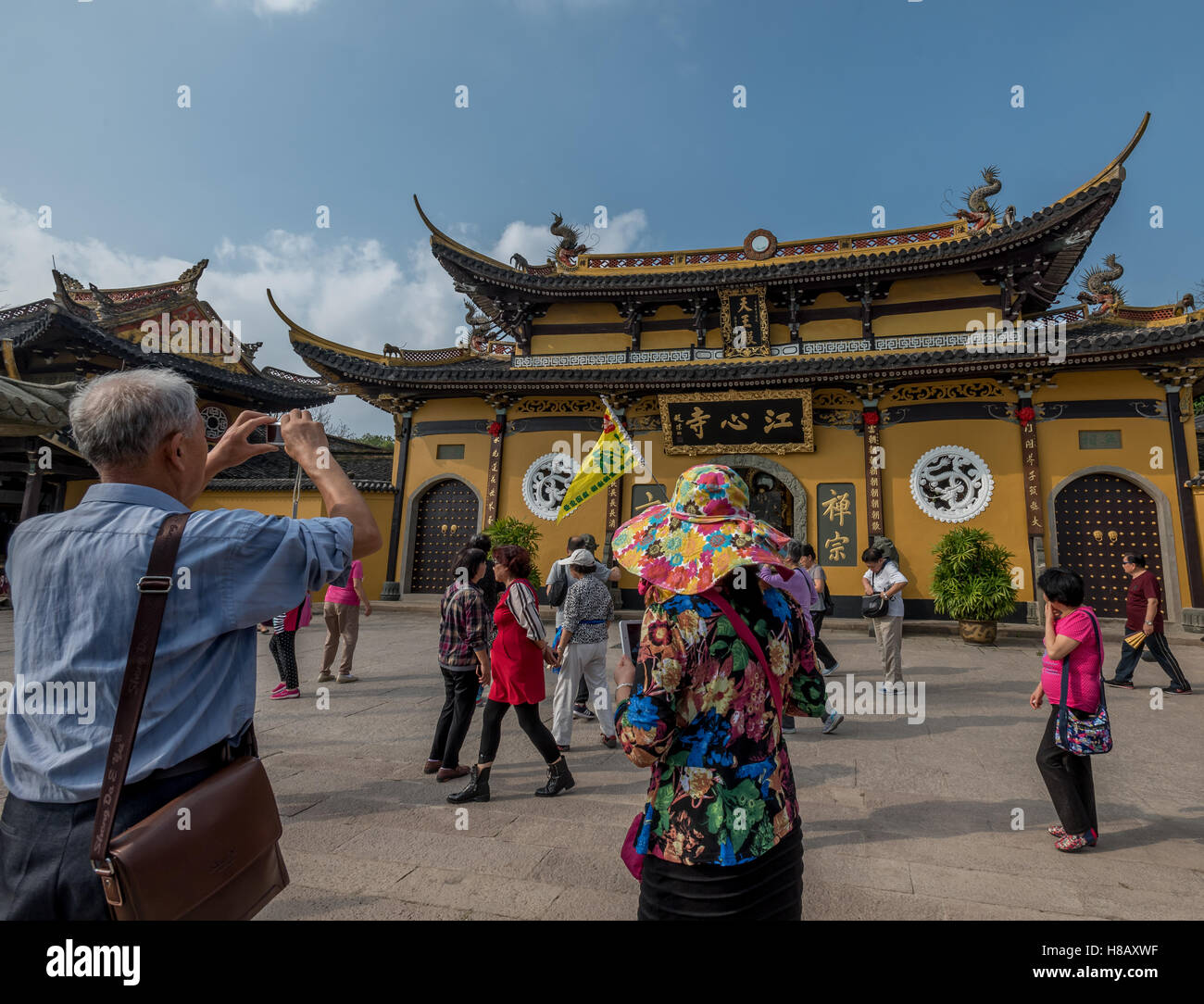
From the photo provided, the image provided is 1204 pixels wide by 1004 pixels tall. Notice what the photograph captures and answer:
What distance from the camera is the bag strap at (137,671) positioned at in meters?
1.11

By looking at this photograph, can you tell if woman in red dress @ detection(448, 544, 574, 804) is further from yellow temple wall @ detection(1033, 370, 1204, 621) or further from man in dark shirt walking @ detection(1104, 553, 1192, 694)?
yellow temple wall @ detection(1033, 370, 1204, 621)

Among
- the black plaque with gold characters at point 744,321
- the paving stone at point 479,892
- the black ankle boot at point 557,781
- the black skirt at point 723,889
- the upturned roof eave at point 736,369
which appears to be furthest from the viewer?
the black plaque with gold characters at point 744,321

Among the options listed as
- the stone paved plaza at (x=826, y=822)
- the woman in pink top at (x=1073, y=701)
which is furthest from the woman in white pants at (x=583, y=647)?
the woman in pink top at (x=1073, y=701)

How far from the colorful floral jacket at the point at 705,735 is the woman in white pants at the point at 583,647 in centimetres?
305

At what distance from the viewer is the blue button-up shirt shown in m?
1.18

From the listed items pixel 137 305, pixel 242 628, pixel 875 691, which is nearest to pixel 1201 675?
pixel 875 691

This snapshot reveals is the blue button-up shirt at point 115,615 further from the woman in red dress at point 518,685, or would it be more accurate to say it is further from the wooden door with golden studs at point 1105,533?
the wooden door with golden studs at point 1105,533

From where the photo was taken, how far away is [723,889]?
1607mm

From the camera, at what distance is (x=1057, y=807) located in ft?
10.7

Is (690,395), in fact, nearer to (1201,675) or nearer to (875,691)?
(875,691)

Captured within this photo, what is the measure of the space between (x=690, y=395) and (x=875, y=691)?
305 inches

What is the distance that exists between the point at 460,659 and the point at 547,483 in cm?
985

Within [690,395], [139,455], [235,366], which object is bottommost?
[139,455]

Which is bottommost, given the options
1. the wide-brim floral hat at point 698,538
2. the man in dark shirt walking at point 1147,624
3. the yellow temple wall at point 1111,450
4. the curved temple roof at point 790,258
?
the man in dark shirt walking at point 1147,624
